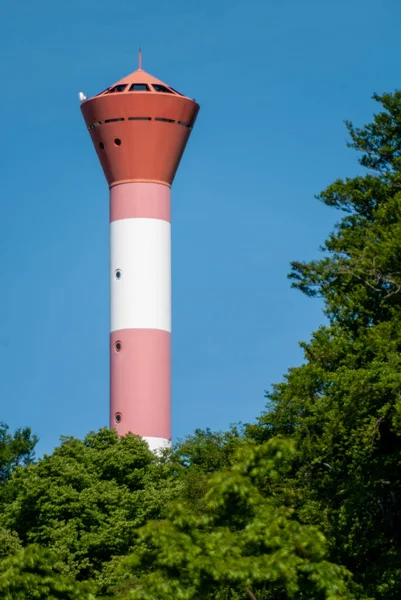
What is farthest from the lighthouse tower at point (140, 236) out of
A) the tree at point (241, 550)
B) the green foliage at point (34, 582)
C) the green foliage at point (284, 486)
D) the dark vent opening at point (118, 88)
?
the tree at point (241, 550)

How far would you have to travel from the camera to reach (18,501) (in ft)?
213

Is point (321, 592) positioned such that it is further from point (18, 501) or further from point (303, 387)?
point (18, 501)

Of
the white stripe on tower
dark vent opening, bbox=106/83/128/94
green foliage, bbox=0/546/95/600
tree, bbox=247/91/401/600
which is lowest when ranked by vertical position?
green foliage, bbox=0/546/95/600

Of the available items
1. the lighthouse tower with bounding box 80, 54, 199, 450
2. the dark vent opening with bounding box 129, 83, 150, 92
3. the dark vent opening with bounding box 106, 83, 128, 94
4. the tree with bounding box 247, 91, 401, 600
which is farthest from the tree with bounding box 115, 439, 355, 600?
the dark vent opening with bounding box 106, 83, 128, 94

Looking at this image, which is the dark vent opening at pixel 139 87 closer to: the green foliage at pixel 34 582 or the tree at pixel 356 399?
the tree at pixel 356 399

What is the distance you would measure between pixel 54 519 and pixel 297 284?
13.2 metres

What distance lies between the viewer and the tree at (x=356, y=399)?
44938mm

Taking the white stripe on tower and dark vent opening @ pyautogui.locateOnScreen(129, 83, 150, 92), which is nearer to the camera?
the white stripe on tower

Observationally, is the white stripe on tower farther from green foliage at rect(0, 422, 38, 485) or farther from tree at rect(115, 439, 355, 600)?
tree at rect(115, 439, 355, 600)

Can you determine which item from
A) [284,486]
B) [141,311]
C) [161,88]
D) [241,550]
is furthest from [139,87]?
[241,550]

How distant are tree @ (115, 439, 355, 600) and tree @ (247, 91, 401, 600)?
10001mm

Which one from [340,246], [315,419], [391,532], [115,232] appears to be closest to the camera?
[391,532]

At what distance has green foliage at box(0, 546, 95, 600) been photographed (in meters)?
32.9

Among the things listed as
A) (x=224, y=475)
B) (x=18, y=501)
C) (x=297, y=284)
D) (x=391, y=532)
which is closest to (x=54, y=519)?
(x=18, y=501)
